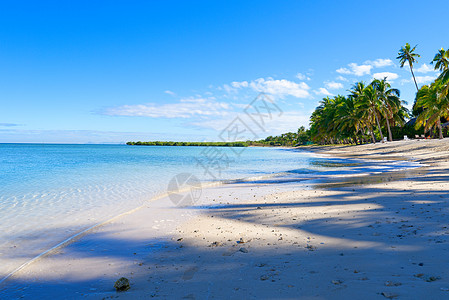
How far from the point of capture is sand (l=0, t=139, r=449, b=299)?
289 centimetres

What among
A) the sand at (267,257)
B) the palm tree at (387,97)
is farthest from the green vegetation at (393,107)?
the sand at (267,257)

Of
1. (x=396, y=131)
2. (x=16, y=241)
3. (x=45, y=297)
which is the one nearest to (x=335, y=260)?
(x=45, y=297)

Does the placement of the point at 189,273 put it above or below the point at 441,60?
below

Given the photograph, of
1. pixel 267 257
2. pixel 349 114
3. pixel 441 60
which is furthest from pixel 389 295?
pixel 349 114

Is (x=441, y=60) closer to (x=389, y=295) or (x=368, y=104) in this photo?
(x=368, y=104)

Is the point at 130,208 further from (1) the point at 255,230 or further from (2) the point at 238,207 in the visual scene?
(1) the point at 255,230

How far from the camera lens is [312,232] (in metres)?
4.93

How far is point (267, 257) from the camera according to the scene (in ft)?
12.8

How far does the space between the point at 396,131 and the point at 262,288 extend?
75.2 metres

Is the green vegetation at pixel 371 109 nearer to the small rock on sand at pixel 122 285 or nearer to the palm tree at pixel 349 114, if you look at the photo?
the palm tree at pixel 349 114

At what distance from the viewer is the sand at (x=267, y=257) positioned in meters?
2.89

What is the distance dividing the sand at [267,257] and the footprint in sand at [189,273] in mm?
14

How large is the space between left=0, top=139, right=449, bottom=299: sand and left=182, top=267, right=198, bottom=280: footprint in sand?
0.01m

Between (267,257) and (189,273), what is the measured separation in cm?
112
